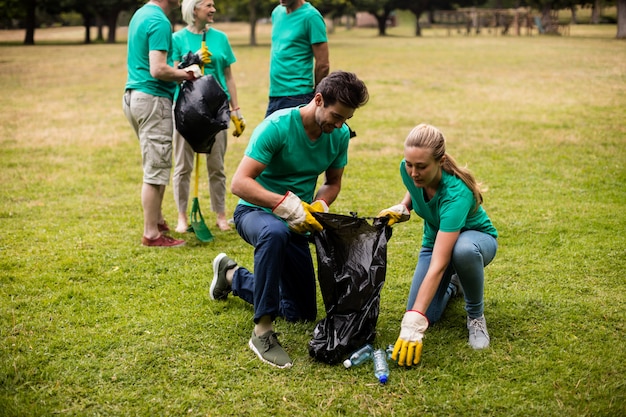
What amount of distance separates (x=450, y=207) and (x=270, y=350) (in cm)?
108

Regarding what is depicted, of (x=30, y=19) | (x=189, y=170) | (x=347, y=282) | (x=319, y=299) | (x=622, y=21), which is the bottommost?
(x=319, y=299)

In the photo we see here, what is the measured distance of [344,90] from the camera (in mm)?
2926

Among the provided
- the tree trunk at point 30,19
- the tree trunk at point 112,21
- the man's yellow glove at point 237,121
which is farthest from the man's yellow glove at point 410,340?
the tree trunk at point 112,21

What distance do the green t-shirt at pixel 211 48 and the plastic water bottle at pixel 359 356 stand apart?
2.52 m

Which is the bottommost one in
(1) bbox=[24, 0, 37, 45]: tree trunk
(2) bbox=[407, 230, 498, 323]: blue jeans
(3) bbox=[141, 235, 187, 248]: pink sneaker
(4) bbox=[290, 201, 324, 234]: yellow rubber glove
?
(3) bbox=[141, 235, 187, 248]: pink sneaker

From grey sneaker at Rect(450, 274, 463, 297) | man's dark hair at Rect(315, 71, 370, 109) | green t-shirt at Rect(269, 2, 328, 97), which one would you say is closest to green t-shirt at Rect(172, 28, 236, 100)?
green t-shirt at Rect(269, 2, 328, 97)

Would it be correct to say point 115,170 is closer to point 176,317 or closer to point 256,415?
point 176,317

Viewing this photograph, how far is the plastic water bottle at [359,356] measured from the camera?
2.97 m

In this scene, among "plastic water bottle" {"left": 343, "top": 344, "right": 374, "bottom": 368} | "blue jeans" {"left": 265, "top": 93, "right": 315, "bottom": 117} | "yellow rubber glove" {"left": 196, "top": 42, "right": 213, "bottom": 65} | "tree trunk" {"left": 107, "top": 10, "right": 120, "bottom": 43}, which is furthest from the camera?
"tree trunk" {"left": 107, "top": 10, "right": 120, "bottom": 43}

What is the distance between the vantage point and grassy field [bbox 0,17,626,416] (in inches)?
108

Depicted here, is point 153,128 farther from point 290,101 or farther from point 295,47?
point 295,47

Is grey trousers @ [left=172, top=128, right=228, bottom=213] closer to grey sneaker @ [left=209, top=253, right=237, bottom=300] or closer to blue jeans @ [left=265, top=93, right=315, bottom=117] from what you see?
blue jeans @ [left=265, top=93, right=315, bottom=117]

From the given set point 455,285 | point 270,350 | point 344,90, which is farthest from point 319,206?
point 455,285

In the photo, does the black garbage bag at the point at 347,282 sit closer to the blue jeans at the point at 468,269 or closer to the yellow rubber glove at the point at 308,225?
the yellow rubber glove at the point at 308,225
